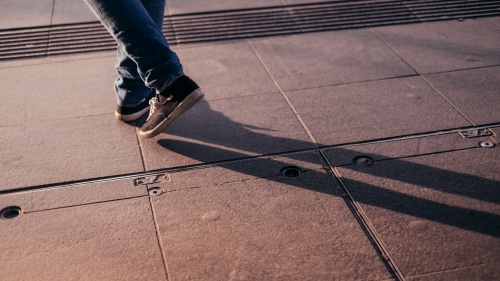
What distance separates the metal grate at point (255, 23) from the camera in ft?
13.9

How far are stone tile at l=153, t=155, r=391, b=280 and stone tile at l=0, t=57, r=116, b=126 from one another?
110 centimetres

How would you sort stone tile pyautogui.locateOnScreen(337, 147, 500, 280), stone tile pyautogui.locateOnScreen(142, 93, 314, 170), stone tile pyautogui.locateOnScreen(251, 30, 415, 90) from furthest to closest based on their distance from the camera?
stone tile pyautogui.locateOnScreen(251, 30, 415, 90)
stone tile pyautogui.locateOnScreen(142, 93, 314, 170)
stone tile pyautogui.locateOnScreen(337, 147, 500, 280)

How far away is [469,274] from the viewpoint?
6.98ft

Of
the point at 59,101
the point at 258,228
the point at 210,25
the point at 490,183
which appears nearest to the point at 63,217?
the point at 258,228

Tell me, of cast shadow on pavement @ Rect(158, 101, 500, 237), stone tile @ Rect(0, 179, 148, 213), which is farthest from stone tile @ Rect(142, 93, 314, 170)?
stone tile @ Rect(0, 179, 148, 213)

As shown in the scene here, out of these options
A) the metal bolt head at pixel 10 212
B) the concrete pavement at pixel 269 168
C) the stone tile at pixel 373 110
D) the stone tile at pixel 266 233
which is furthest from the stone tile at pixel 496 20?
the metal bolt head at pixel 10 212

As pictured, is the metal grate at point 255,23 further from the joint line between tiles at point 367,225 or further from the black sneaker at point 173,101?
the joint line between tiles at point 367,225

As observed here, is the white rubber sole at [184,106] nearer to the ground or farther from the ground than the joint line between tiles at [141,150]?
farther from the ground

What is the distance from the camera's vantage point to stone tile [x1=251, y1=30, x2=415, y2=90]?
3.67 m

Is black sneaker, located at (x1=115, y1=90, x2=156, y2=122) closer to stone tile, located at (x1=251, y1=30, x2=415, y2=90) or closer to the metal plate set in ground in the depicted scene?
the metal plate set in ground

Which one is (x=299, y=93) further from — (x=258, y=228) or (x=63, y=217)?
(x=63, y=217)

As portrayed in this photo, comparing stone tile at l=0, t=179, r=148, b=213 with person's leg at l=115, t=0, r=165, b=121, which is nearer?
stone tile at l=0, t=179, r=148, b=213

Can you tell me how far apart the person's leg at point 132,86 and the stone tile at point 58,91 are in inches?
8.4

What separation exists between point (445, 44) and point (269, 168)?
2013 millimetres
